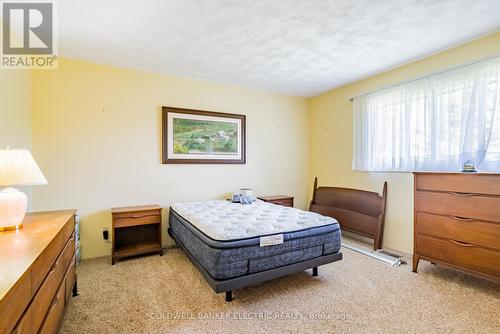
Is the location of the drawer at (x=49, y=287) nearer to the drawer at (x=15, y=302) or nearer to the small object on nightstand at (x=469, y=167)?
the drawer at (x=15, y=302)

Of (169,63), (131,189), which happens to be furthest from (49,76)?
(131,189)

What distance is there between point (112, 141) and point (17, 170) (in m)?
1.78

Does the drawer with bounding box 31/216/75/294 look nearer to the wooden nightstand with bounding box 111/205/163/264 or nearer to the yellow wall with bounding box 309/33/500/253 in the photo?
the wooden nightstand with bounding box 111/205/163/264

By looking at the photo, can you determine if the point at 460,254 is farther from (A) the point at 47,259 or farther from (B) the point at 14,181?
(B) the point at 14,181

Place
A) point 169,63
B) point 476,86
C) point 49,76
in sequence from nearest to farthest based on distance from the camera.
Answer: point 476,86
point 49,76
point 169,63

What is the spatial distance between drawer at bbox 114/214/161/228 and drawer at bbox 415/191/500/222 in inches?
123

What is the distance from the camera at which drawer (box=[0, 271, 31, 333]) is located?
80 centimetres

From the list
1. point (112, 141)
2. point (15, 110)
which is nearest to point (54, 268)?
point (15, 110)

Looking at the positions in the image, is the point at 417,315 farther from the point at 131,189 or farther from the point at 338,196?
the point at 131,189

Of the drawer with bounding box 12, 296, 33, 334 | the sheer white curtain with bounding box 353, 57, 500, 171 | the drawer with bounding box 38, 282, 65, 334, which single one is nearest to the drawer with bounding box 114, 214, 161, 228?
the drawer with bounding box 38, 282, 65, 334

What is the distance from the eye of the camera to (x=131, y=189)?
3430mm

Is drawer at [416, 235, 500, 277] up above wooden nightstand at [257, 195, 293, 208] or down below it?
below

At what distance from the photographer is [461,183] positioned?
238 centimetres

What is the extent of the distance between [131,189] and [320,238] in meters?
2.58
